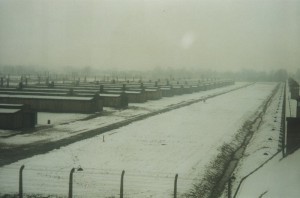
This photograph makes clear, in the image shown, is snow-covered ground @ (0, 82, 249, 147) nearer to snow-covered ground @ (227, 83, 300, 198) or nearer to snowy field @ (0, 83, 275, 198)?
snowy field @ (0, 83, 275, 198)

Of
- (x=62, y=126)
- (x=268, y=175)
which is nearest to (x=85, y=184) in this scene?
(x=268, y=175)

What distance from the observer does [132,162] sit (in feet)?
60.5

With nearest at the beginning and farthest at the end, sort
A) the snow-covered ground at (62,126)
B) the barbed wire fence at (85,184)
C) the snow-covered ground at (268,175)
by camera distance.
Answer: the snow-covered ground at (268,175)
the barbed wire fence at (85,184)
the snow-covered ground at (62,126)

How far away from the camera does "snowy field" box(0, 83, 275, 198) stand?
13.8 metres

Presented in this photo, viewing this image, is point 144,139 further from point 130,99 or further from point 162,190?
point 130,99

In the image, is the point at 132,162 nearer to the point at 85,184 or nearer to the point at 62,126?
the point at 85,184

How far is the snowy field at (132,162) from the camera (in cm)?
1384

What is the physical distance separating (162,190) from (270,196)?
156 inches

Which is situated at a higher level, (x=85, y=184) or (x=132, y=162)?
(x=85, y=184)

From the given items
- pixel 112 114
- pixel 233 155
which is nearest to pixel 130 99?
pixel 112 114

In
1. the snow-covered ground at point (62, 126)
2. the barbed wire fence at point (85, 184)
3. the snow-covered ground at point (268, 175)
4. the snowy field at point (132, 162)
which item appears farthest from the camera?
the snow-covered ground at point (62, 126)

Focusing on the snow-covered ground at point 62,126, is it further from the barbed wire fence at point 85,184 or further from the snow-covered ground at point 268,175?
the snow-covered ground at point 268,175

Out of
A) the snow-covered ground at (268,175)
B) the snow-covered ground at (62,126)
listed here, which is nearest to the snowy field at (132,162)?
the snow-covered ground at (268,175)

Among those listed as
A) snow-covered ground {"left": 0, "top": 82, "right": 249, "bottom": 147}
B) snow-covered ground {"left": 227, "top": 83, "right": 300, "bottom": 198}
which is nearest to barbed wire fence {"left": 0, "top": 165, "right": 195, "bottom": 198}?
snow-covered ground {"left": 227, "top": 83, "right": 300, "bottom": 198}
